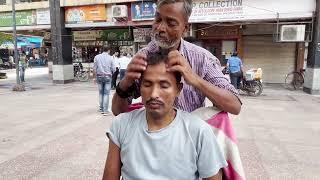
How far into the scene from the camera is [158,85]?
5.63 feet

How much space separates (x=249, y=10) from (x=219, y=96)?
12.7m

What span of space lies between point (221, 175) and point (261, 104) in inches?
369

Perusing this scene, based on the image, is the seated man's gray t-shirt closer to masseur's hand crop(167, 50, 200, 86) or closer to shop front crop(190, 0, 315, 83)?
masseur's hand crop(167, 50, 200, 86)

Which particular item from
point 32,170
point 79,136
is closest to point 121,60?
point 79,136

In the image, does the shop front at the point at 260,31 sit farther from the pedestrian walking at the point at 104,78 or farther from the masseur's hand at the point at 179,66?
the masseur's hand at the point at 179,66

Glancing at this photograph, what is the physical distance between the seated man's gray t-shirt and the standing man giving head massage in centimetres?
18

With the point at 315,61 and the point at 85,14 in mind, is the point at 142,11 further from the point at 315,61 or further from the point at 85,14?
the point at 315,61

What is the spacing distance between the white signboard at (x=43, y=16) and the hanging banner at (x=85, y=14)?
1.25 meters

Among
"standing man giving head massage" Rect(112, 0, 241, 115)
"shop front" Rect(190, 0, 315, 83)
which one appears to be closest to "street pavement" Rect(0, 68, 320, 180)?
"standing man giving head massage" Rect(112, 0, 241, 115)

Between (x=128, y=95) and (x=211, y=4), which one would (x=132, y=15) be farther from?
(x=128, y=95)

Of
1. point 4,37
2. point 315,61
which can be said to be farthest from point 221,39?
point 4,37

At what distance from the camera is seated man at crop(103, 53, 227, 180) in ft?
5.63

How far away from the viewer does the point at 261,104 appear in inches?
425

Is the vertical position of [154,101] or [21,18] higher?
[21,18]
